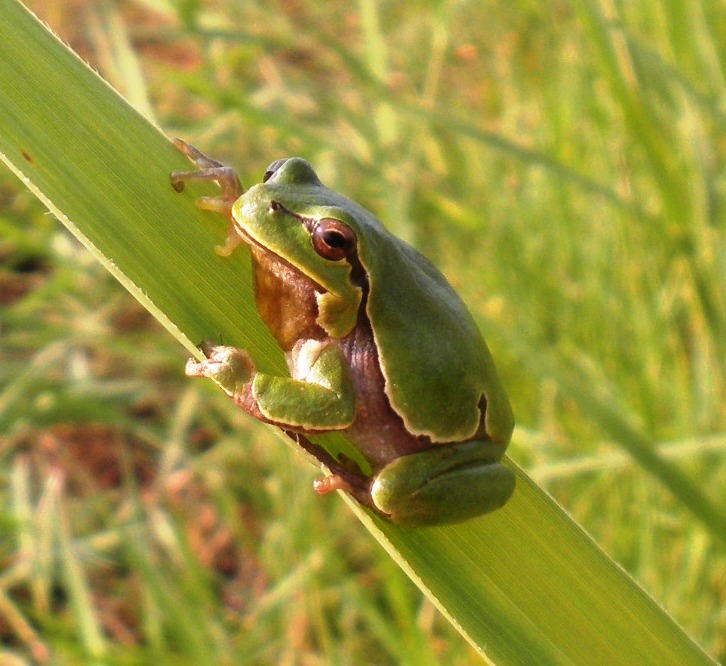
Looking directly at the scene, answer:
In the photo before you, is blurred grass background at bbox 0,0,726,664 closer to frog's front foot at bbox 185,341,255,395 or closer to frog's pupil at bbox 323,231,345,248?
frog's pupil at bbox 323,231,345,248

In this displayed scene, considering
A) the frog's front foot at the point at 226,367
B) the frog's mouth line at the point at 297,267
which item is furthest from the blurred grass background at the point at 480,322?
the frog's front foot at the point at 226,367

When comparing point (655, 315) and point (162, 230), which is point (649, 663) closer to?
point (162, 230)

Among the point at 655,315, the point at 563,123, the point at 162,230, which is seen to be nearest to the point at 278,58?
the point at 563,123

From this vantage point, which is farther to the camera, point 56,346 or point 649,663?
point 56,346

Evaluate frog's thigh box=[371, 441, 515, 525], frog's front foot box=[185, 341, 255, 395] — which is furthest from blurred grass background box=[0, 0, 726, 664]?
frog's front foot box=[185, 341, 255, 395]

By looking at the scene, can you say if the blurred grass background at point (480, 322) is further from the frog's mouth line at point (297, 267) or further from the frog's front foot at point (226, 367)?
the frog's front foot at point (226, 367)

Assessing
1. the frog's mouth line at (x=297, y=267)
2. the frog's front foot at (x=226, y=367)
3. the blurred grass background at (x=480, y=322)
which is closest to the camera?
the frog's front foot at (x=226, y=367)

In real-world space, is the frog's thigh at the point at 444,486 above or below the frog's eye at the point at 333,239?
below
